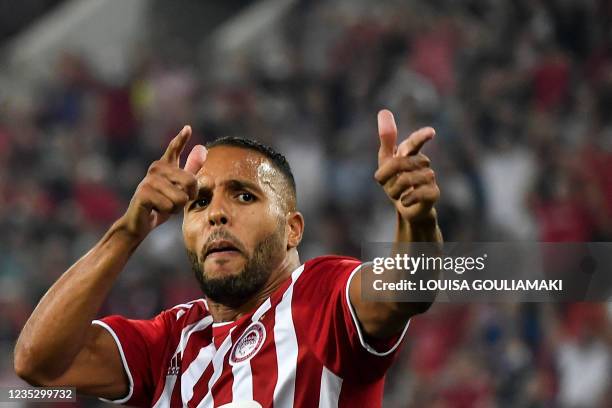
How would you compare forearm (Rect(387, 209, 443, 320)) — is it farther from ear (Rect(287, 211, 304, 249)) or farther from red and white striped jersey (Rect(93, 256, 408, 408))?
ear (Rect(287, 211, 304, 249))

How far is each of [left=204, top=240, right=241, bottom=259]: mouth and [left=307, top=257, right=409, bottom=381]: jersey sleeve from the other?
272 mm

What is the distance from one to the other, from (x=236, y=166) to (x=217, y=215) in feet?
0.56

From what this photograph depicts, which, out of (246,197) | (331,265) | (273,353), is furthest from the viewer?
(246,197)

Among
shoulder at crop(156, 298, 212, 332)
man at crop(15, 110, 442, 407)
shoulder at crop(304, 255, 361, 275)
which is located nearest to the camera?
man at crop(15, 110, 442, 407)

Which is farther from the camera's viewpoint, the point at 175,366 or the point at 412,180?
the point at 175,366

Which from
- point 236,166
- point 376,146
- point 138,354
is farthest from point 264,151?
point 376,146

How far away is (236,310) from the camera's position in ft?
9.29

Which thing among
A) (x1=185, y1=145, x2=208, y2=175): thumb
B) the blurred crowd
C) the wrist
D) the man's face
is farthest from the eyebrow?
the blurred crowd

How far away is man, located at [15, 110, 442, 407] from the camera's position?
2369mm

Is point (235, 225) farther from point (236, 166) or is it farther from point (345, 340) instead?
point (345, 340)

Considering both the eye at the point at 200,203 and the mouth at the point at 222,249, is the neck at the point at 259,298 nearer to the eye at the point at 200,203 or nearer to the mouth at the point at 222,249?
the mouth at the point at 222,249

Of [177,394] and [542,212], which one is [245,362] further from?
[542,212]

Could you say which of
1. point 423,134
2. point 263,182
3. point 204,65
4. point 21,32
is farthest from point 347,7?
point 423,134

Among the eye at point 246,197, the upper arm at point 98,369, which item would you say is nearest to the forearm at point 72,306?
the upper arm at point 98,369
